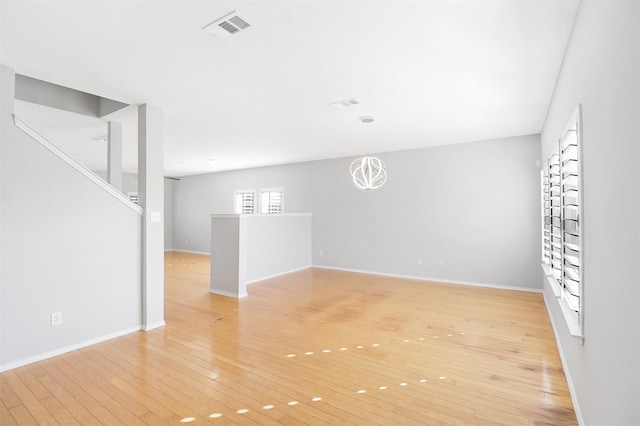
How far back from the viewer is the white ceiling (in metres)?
1.94

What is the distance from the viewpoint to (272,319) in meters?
3.80

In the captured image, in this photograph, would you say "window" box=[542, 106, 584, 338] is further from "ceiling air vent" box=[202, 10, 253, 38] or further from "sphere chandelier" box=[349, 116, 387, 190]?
"sphere chandelier" box=[349, 116, 387, 190]

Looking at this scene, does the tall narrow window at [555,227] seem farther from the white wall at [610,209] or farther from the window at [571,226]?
the white wall at [610,209]

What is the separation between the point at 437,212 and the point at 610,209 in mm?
4662

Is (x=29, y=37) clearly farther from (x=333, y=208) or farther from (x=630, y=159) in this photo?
(x=333, y=208)

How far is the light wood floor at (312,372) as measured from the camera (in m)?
2.02

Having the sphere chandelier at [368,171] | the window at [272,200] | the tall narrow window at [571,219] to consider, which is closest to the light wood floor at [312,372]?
the tall narrow window at [571,219]

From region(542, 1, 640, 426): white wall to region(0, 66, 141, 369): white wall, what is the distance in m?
3.90

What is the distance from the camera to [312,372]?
255cm

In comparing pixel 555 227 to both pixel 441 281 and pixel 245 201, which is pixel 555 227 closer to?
pixel 441 281

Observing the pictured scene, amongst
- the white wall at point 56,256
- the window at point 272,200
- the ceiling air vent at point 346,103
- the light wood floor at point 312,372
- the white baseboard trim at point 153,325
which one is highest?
the ceiling air vent at point 346,103

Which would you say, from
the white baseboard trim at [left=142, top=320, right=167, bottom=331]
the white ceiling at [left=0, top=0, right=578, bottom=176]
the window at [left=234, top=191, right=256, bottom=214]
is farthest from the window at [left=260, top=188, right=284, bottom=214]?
the white baseboard trim at [left=142, top=320, right=167, bottom=331]

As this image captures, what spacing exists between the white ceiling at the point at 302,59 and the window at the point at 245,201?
14.0 feet

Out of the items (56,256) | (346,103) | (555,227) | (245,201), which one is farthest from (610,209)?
(245,201)
